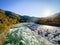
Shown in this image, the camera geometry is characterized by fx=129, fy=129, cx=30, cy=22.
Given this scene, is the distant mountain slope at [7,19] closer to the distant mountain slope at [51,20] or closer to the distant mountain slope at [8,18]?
the distant mountain slope at [8,18]

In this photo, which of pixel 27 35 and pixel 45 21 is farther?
pixel 45 21

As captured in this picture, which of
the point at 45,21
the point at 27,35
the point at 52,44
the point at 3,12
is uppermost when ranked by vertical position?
the point at 3,12

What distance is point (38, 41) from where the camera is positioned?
142 inches

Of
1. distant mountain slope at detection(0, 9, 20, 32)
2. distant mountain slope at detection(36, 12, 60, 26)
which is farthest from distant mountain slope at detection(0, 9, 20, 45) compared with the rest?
distant mountain slope at detection(36, 12, 60, 26)

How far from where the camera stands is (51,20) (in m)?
4.06

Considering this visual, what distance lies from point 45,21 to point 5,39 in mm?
1348

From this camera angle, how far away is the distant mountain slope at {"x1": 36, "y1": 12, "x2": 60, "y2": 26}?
13.1 feet

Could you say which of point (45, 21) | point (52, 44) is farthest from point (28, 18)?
point (52, 44)

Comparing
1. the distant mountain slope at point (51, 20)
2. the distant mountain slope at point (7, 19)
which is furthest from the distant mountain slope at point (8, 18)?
the distant mountain slope at point (51, 20)

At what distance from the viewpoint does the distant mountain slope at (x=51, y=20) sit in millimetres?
4004

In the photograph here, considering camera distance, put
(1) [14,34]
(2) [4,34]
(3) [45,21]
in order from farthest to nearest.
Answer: (3) [45,21], (2) [4,34], (1) [14,34]

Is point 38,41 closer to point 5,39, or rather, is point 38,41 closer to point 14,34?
point 14,34

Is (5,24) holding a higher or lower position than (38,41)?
higher

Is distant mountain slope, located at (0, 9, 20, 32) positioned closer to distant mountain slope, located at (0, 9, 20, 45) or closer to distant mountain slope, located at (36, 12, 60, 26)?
distant mountain slope, located at (0, 9, 20, 45)
